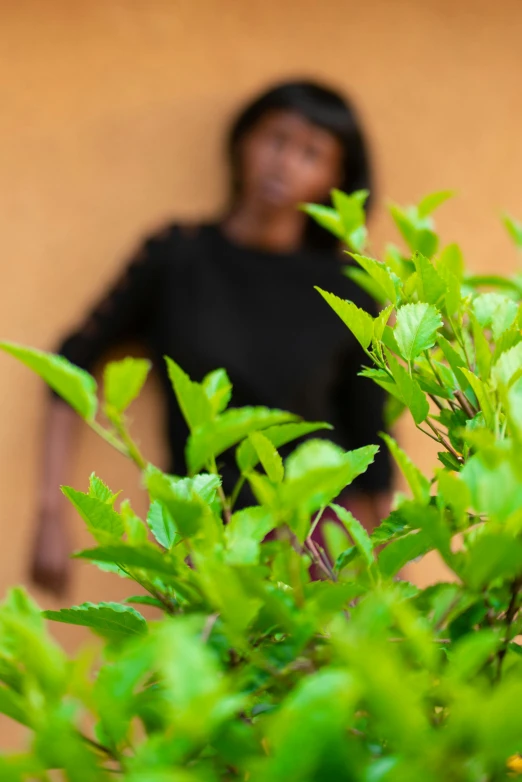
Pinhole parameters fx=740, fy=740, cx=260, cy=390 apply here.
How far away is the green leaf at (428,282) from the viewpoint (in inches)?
16.6

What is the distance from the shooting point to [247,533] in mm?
343

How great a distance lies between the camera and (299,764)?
238 mm

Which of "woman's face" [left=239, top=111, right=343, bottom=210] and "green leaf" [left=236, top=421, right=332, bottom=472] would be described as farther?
"woman's face" [left=239, top=111, right=343, bottom=210]

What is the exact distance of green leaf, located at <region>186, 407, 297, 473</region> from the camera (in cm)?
34

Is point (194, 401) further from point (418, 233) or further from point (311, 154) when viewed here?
point (311, 154)

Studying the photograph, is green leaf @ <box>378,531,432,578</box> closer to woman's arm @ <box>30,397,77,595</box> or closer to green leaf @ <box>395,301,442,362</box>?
green leaf @ <box>395,301,442,362</box>

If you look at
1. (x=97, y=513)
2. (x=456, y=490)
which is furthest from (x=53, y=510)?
(x=456, y=490)

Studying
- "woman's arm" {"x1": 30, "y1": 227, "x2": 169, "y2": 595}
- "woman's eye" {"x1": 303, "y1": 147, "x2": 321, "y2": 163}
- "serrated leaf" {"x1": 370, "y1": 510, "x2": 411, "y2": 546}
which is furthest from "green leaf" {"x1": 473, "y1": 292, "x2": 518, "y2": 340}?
"woman's eye" {"x1": 303, "y1": 147, "x2": 321, "y2": 163}

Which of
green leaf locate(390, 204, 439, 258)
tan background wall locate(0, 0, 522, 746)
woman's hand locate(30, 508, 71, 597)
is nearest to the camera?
green leaf locate(390, 204, 439, 258)

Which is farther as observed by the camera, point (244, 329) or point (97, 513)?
point (244, 329)

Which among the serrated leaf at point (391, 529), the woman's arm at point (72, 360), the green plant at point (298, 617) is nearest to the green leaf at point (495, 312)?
the green plant at point (298, 617)

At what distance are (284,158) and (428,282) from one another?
3.73 ft

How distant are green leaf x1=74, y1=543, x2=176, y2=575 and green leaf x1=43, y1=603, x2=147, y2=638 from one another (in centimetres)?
6

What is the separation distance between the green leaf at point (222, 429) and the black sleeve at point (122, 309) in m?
1.05
